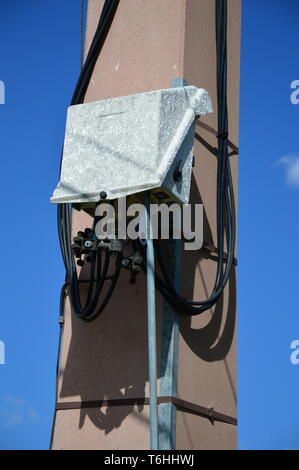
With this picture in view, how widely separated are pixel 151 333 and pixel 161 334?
38cm

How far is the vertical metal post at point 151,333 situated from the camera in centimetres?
347

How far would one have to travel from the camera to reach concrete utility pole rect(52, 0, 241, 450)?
3.85 m

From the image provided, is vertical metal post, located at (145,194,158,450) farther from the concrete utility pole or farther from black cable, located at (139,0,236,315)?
the concrete utility pole

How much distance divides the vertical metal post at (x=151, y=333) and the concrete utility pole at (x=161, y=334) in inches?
10.7

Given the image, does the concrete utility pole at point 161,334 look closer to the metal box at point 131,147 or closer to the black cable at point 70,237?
the black cable at point 70,237

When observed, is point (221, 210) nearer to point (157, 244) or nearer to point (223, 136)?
point (223, 136)

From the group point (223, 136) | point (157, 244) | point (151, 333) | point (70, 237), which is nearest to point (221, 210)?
point (223, 136)

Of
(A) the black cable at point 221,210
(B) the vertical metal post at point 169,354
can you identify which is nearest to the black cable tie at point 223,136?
(A) the black cable at point 221,210

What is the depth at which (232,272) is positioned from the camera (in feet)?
14.9

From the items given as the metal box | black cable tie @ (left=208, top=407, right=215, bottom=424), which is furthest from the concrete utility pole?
the metal box

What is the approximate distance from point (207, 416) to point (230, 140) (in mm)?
1608

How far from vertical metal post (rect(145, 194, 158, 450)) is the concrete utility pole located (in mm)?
271
